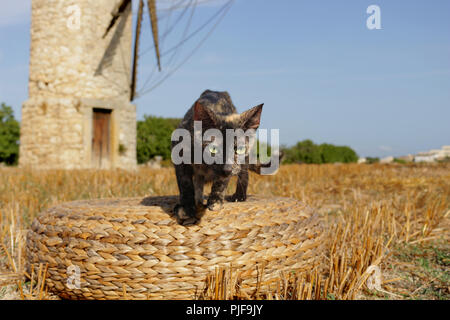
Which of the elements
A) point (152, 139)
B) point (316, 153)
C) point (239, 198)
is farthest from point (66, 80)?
point (316, 153)

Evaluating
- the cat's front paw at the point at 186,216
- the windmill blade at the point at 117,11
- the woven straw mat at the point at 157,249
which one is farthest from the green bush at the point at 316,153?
the cat's front paw at the point at 186,216

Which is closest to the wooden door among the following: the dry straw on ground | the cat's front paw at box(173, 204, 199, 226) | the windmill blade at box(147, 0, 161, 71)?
the windmill blade at box(147, 0, 161, 71)

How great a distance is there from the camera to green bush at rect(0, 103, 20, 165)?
16.4m

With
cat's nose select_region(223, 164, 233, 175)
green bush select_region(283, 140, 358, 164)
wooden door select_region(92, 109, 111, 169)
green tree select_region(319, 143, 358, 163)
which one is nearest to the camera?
cat's nose select_region(223, 164, 233, 175)

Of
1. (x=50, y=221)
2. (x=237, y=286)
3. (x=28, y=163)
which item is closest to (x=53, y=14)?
(x=28, y=163)

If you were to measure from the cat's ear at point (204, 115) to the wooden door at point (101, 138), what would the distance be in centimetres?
1064

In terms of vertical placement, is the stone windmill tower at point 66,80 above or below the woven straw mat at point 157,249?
above

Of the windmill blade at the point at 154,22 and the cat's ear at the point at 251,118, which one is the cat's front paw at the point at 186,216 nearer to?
the cat's ear at the point at 251,118

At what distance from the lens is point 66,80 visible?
428 inches

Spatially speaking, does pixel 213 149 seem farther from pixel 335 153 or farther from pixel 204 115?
pixel 335 153

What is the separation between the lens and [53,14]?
1077 cm

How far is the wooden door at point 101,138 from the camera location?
460 inches

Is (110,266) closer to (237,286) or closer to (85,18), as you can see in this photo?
(237,286)

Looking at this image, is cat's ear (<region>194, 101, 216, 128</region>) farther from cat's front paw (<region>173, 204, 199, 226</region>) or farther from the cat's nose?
cat's front paw (<region>173, 204, 199, 226</region>)
